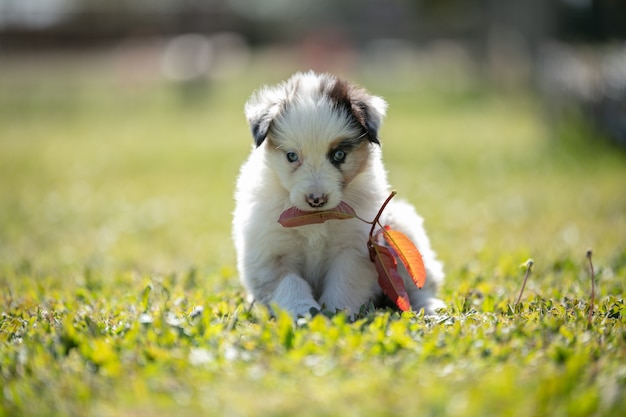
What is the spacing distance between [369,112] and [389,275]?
96 cm

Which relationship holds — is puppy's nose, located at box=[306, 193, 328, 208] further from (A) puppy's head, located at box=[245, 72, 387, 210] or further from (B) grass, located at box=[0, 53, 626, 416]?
(B) grass, located at box=[0, 53, 626, 416]

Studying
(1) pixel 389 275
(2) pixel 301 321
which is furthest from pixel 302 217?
(2) pixel 301 321

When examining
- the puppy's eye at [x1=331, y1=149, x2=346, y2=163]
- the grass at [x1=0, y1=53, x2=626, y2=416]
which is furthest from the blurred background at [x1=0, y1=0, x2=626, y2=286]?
the puppy's eye at [x1=331, y1=149, x2=346, y2=163]

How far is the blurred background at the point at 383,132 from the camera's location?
8.16 m

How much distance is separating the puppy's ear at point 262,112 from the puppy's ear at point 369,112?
453 millimetres

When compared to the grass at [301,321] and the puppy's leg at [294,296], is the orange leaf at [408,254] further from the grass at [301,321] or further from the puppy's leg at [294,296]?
the puppy's leg at [294,296]

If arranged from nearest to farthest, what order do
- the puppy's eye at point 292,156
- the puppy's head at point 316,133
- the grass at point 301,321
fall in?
1. the grass at point 301,321
2. the puppy's head at point 316,133
3. the puppy's eye at point 292,156

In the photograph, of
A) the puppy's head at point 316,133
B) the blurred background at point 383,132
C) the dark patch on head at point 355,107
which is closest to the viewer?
the puppy's head at point 316,133

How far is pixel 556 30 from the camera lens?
22.4m

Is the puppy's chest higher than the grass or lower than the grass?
higher

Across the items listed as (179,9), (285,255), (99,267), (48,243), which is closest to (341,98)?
(285,255)

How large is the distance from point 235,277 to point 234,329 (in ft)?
6.54

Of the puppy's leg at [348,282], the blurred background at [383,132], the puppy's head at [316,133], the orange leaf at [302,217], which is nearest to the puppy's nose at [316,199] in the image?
the puppy's head at [316,133]

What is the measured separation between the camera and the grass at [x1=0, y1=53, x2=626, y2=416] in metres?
3.09
